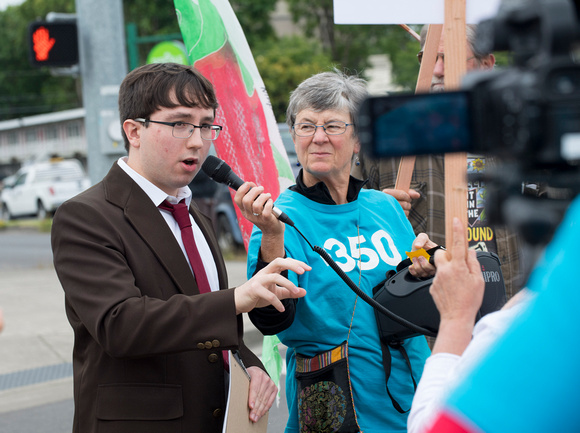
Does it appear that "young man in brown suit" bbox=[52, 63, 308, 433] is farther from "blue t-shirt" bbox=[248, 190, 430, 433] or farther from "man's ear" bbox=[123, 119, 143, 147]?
"blue t-shirt" bbox=[248, 190, 430, 433]

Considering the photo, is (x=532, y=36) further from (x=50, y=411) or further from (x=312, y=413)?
(x=50, y=411)

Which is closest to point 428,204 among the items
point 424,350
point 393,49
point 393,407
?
point 424,350

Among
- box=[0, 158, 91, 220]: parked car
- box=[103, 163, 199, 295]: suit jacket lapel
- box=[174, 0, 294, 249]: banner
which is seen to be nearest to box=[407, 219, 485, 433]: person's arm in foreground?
box=[103, 163, 199, 295]: suit jacket lapel

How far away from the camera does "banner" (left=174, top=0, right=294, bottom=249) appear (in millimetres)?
3160

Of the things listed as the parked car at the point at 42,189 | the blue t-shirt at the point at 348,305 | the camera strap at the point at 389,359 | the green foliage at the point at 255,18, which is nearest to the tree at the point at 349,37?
the green foliage at the point at 255,18

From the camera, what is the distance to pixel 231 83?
323 centimetres

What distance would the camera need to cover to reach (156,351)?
1.97 m

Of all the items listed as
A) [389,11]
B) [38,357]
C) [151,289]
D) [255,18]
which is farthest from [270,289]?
[255,18]

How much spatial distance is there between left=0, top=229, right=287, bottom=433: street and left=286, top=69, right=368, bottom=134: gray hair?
2858 millimetres

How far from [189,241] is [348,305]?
568mm

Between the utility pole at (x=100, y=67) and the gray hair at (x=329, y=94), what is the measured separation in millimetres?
4068

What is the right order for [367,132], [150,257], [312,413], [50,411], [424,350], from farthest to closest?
1. [50,411]
2. [424,350]
3. [312,413]
4. [150,257]
5. [367,132]

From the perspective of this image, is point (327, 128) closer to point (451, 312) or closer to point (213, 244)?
point (213, 244)

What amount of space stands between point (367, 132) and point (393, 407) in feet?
5.09
